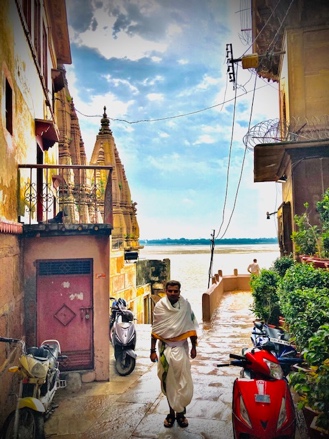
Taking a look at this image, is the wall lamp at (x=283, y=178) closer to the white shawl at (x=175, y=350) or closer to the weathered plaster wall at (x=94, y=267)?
the weathered plaster wall at (x=94, y=267)

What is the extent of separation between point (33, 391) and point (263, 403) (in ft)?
9.13

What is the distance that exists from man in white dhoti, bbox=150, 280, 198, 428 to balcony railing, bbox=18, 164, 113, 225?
7.63 ft

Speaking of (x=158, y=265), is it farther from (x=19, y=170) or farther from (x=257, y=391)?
(x=257, y=391)

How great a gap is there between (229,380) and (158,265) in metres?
11.9

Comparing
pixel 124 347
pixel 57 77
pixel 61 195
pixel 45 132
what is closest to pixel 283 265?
pixel 124 347

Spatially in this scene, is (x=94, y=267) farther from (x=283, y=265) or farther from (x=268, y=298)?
(x=283, y=265)

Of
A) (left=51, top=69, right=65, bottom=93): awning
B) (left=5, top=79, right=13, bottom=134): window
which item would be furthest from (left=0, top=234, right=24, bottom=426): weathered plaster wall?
(left=51, top=69, right=65, bottom=93): awning

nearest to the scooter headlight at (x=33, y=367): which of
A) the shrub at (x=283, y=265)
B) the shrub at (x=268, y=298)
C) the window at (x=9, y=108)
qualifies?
the window at (x=9, y=108)

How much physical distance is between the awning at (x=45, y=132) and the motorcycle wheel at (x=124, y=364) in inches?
200

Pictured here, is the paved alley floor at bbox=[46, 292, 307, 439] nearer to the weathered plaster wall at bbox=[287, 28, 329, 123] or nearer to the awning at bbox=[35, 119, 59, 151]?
the awning at bbox=[35, 119, 59, 151]

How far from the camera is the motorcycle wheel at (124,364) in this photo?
6.53 metres

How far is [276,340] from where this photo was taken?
516 cm

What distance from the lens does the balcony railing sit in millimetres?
6398

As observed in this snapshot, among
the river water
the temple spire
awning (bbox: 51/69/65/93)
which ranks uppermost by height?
the temple spire
